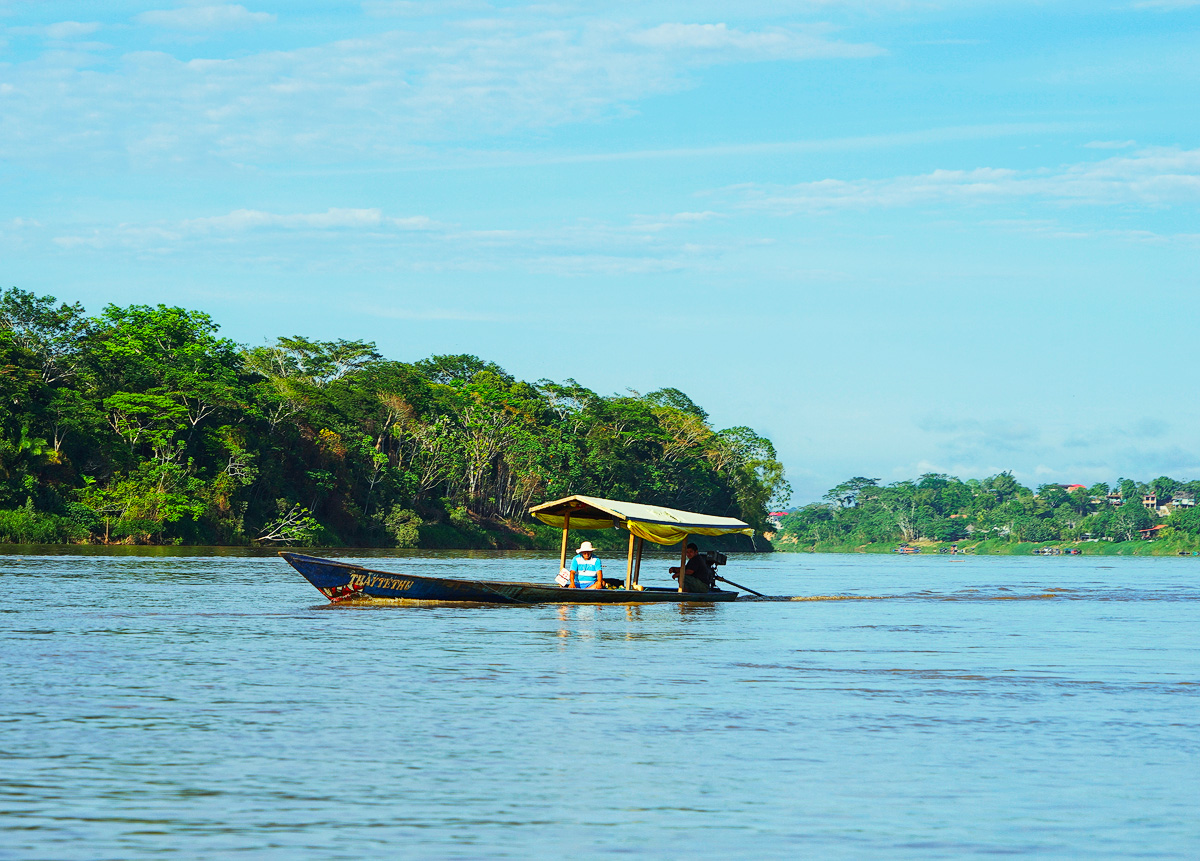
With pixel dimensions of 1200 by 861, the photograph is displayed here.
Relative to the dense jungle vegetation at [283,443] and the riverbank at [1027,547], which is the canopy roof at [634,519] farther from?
the riverbank at [1027,547]

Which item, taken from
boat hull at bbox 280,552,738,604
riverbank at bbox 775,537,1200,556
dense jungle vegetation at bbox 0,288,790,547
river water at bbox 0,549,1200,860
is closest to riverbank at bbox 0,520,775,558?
dense jungle vegetation at bbox 0,288,790,547

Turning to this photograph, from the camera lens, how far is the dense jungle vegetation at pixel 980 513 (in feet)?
511

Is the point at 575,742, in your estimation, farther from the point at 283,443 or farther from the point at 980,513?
the point at 980,513

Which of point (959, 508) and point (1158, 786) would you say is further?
point (959, 508)

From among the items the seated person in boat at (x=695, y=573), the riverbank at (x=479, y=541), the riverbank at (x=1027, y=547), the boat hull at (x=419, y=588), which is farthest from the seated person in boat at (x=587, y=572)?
the riverbank at (x=1027, y=547)

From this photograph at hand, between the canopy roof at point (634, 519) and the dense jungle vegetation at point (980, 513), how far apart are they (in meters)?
135

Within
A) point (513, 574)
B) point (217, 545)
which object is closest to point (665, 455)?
point (217, 545)

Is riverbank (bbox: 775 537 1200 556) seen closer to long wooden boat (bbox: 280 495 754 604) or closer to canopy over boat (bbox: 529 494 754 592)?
canopy over boat (bbox: 529 494 754 592)

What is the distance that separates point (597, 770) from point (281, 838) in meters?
2.69

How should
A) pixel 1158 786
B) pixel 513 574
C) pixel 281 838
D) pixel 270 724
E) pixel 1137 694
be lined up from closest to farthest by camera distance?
pixel 281 838
pixel 1158 786
pixel 270 724
pixel 1137 694
pixel 513 574

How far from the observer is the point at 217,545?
61.2 meters

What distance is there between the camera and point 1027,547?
153875 millimetres

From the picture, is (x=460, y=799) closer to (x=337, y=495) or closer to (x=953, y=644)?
(x=953, y=644)

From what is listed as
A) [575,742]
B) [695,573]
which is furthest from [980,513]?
[575,742]
